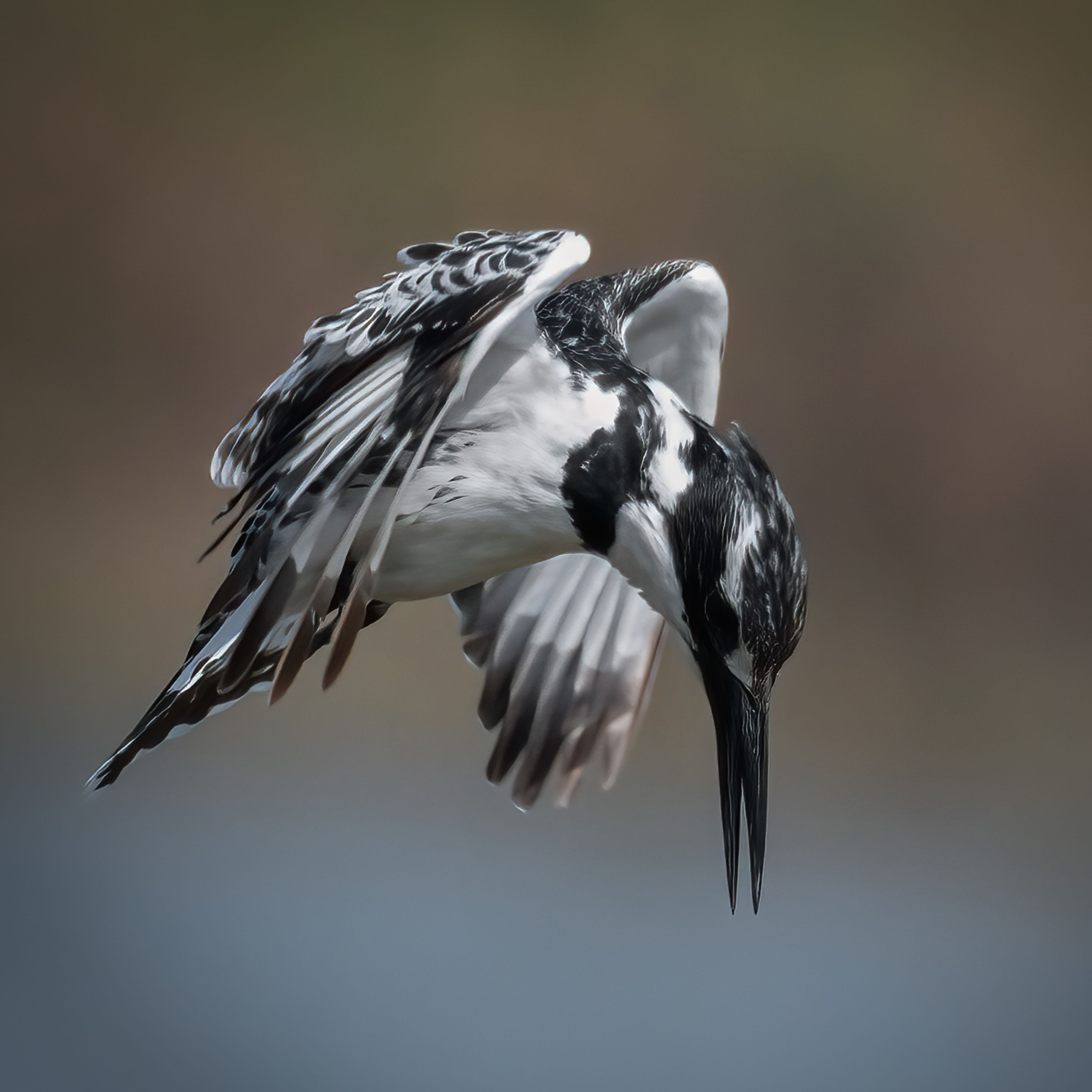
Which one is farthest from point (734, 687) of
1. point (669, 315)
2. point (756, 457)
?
point (669, 315)

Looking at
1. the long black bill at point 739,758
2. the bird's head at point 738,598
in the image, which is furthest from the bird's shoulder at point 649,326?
the long black bill at point 739,758

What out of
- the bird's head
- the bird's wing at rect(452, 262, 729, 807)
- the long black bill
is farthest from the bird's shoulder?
the long black bill

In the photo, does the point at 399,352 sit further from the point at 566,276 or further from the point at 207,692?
the point at 207,692

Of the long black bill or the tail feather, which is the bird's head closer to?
the long black bill

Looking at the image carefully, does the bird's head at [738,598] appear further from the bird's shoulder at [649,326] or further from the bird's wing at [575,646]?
the bird's wing at [575,646]

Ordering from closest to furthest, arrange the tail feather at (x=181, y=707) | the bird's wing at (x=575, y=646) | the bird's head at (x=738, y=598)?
the bird's head at (x=738, y=598) → the tail feather at (x=181, y=707) → the bird's wing at (x=575, y=646)

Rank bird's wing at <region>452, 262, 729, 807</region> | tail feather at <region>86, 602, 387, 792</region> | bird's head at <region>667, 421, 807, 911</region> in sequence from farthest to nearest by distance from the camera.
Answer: bird's wing at <region>452, 262, 729, 807</region>
tail feather at <region>86, 602, 387, 792</region>
bird's head at <region>667, 421, 807, 911</region>

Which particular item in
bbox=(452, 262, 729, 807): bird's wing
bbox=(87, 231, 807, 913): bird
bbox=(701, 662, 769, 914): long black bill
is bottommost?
bbox=(452, 262, 729, 807): bird's wing

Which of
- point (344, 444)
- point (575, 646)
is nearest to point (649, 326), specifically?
point (575, 646)
